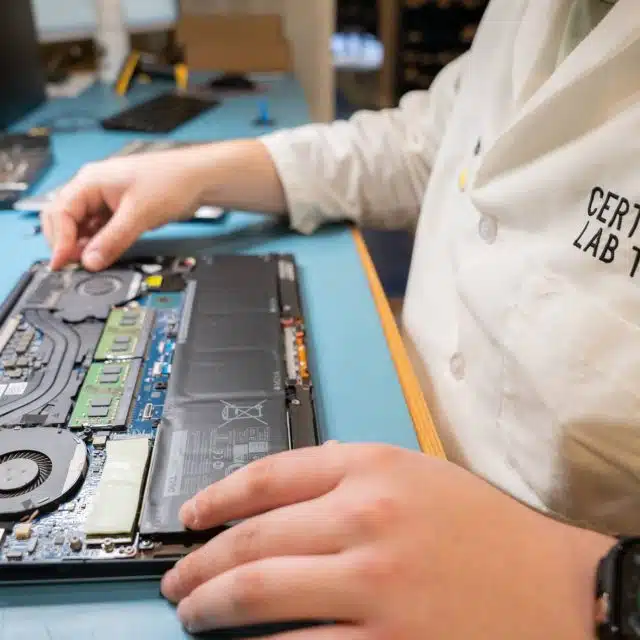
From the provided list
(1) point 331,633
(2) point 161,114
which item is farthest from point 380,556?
(2) point 161,114

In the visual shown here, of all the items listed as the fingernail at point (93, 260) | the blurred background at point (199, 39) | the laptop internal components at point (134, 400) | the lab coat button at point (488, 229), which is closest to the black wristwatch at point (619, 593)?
the laptop internal components at point (134, 400)

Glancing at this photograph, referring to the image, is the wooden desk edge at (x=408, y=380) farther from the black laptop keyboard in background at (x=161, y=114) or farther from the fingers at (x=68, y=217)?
the black laptop keyboard in background at (x=161, y=114)

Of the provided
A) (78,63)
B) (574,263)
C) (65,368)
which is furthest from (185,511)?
(78,63)

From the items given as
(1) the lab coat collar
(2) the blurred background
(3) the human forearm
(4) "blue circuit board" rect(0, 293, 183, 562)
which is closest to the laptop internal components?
(4) "blue circuit board" rect(0, 293, 183, 562)

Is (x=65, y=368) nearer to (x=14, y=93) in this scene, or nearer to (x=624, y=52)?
(x=624, y=52)

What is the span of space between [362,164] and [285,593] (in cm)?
63

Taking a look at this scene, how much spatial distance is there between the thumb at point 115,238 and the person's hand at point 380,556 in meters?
0.41

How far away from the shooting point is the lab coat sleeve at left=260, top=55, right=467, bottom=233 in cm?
86

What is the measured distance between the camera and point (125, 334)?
61cm

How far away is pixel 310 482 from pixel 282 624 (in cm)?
8

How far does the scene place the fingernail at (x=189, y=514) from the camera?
1.32 ft

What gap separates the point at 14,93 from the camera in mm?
1347

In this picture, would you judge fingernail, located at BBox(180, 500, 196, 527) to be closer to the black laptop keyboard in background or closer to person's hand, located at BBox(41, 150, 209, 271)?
person's hand, located at BBox(41, 150, 209, 271)

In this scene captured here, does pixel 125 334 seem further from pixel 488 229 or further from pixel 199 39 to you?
pixel 199 39
